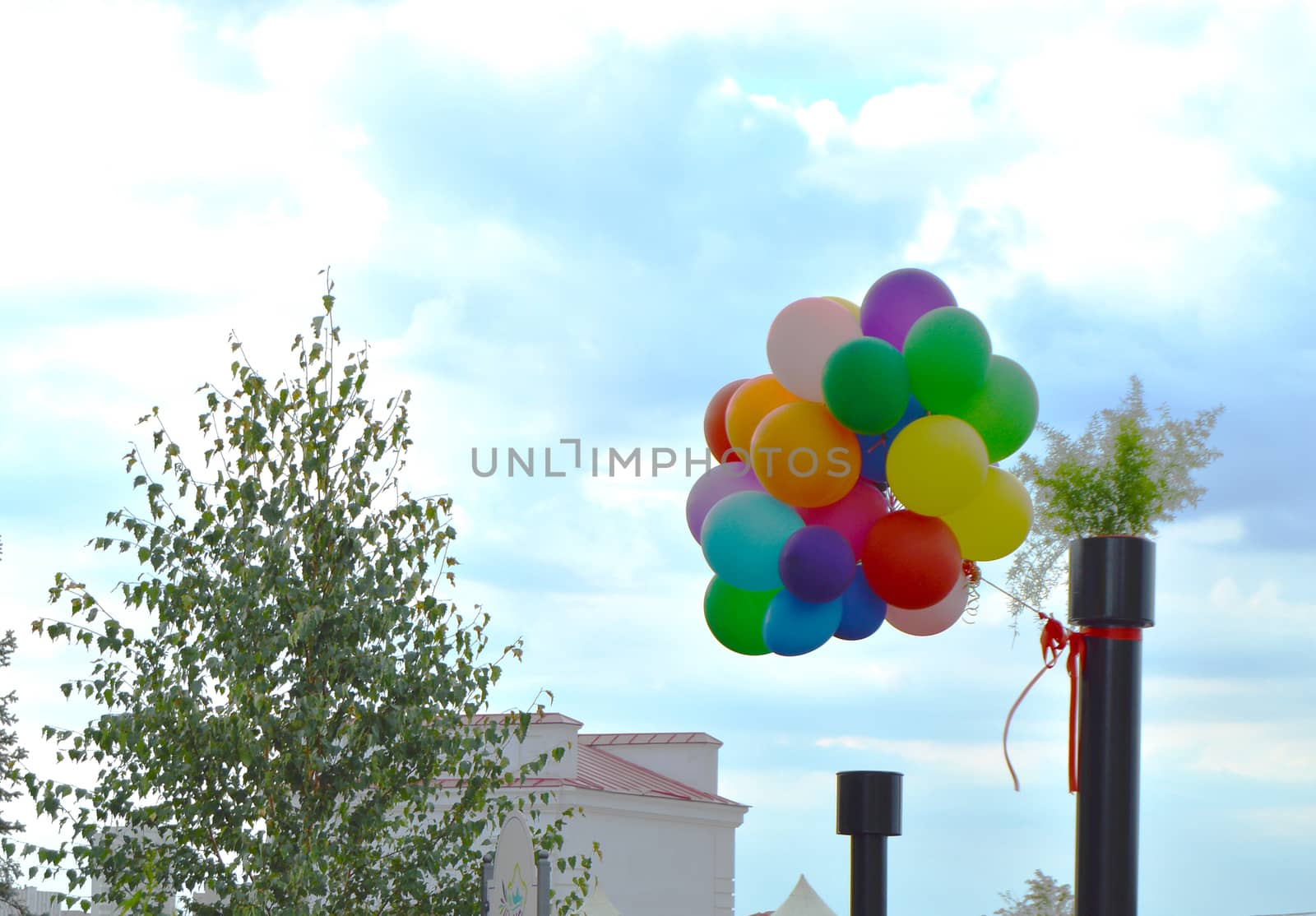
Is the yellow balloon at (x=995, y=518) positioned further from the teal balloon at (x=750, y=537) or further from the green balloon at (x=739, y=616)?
the green balloon at (x=739, y=616)

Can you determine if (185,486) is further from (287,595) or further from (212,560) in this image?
(287,595)

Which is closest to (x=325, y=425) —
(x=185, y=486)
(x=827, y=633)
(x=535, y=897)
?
(x=185, y=486)

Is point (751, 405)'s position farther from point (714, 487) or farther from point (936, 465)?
point (936, 465)

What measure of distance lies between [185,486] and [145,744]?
158 centimetres

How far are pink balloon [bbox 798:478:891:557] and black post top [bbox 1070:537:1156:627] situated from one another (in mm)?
1342

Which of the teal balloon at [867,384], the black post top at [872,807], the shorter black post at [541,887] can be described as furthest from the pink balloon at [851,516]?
the shorter black post at [541,887]

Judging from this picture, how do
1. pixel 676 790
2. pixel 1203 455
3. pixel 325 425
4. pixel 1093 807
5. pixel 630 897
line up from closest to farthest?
1. pixel 1093 807
2. pixel 1203 455
3. pixel 325 425
4. pixel 630 897
5. pixel 676 790

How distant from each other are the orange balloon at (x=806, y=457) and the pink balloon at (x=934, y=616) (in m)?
0.69

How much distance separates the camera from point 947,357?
4199mm

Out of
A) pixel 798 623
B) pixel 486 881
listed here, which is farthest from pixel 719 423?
pixel 486 881

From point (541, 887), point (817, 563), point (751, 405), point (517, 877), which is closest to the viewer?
point (817, 563)

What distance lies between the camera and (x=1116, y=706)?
2.95 meters

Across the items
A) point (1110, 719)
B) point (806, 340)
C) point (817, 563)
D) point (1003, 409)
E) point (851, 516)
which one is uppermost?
point (806, 340)

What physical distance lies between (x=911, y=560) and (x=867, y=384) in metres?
0.58
